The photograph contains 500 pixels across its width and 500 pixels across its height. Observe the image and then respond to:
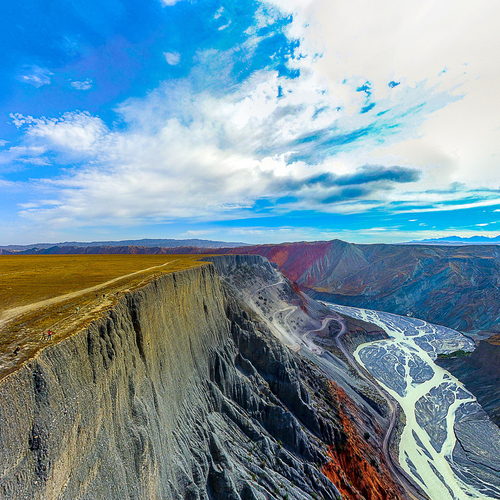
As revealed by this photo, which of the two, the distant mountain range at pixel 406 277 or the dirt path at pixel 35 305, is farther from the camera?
the distant mountain range at pixel 406 277

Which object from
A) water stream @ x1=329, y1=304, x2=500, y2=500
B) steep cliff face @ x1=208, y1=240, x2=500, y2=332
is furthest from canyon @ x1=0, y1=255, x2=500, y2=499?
steep cliff face @ x1=208, y1=240, x2=500, y2=332

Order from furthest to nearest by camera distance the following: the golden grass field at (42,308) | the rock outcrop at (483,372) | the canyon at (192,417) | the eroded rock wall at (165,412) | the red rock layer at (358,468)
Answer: the rock outcrop at (483,372) < the red rock layer at (358,468) < the golden grass field at (42,308) < the canyon at (192,417) < the eroded rock wall at (165,412)

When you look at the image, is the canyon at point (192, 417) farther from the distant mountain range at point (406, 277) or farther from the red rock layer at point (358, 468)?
the distant mountain range at point (406, 277)

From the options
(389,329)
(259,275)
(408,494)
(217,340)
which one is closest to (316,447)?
(408,494)

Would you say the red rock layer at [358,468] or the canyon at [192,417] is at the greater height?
the canyon at [192,417]

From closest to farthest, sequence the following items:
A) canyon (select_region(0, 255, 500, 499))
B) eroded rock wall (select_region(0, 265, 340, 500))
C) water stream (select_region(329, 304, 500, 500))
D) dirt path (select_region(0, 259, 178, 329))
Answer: eroded rock wall (select_region(0, 265, 340, 500))
canyon (select_region(0, 255, 500, 499))
dirt path (select_region(0, 259, 178, 329))
water stream (select_region(329, 304, 500, 500))

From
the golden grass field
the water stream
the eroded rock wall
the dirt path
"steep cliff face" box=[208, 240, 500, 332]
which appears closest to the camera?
the eroded rock wall

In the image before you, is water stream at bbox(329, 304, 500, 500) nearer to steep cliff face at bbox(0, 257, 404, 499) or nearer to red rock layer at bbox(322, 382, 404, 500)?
red rock layer at bbox(322, 382, 404, 500)

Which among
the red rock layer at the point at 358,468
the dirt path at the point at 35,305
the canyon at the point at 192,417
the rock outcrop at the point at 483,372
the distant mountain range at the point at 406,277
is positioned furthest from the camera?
the distant mountain range at the point at 406,277

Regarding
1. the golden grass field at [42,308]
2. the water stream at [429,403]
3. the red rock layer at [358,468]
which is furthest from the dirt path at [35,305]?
the water stream at [429,403]
